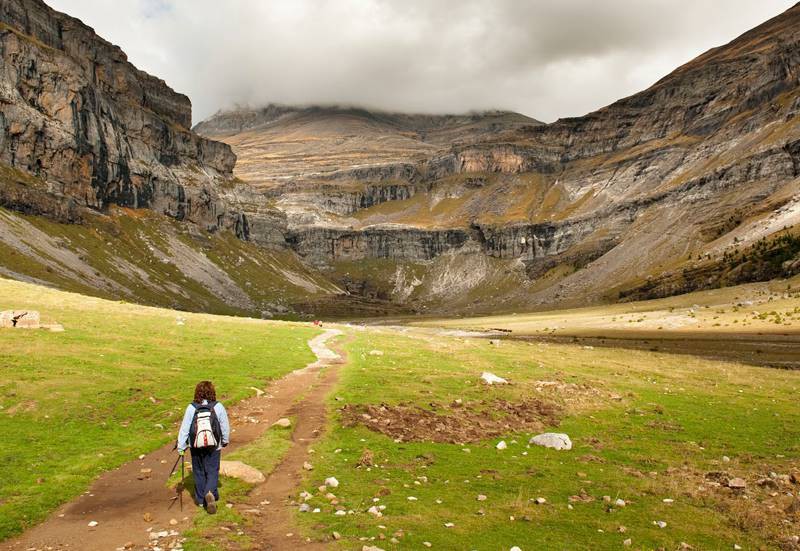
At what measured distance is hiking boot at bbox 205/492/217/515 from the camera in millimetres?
13039

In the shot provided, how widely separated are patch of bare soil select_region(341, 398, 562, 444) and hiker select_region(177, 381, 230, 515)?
27.5ft

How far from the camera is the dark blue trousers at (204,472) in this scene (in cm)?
1374

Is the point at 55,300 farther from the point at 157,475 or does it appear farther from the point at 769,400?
the point at 769,400

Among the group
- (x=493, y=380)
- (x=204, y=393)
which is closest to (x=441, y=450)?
(x=204, y=393)

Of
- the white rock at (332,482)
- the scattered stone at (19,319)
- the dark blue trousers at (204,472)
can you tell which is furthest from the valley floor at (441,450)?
the scattered stone at (19,319)

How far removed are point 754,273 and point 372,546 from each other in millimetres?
167038

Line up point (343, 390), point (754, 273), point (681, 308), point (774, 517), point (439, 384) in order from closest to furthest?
point (774, 517) < point (343, 390) < point (439, 384) < point (681, 308) < point (754, 273)

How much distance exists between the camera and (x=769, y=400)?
30125 mm

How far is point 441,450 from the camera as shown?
62.8 ft

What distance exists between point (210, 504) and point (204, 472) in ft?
3.27

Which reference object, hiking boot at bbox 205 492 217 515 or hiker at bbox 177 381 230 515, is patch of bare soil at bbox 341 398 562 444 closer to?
hiker at bbox 177 381 230 515

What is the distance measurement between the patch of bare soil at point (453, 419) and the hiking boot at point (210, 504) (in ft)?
28.6

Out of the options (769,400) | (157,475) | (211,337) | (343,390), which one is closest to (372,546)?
(157,475)

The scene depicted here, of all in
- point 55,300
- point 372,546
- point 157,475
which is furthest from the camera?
point 55,300
